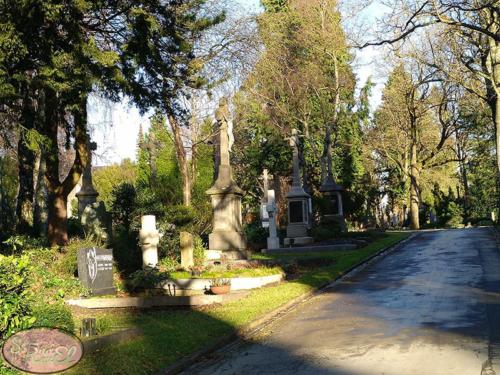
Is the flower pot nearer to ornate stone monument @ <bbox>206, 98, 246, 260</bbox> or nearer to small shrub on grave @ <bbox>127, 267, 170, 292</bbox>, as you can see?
small shrub on grave @ <bbox>127, 267, 170, 292</bbox>

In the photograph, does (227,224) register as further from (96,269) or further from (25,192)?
(96,269)

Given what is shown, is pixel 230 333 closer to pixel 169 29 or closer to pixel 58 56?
pixel 58 56

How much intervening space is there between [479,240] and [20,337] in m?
27.1

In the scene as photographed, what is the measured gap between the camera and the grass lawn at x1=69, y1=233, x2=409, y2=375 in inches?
309

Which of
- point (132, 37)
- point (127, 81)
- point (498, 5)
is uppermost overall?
point (498, 5)

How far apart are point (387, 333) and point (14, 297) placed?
18.4 feet

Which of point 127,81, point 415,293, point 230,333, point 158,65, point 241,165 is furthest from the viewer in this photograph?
point 241,165

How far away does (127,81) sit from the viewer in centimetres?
1514

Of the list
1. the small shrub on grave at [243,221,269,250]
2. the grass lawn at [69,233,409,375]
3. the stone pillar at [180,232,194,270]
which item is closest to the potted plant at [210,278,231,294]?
the grass lawn at [69,233,409,375]

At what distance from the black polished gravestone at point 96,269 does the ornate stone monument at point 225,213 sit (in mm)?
9465

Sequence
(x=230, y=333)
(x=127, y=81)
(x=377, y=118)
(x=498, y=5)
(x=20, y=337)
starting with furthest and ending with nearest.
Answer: (x=377, y=118), (x=498, y=5), (x=127, y=81), (x=230, y=333), (x=20, y=337)

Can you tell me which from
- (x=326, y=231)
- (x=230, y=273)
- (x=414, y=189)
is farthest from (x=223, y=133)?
(x=414, y=189)

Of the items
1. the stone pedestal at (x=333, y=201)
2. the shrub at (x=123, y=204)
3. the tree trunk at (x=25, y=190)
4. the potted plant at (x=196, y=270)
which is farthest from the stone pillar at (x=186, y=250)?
the stone pedestal at (x=333, y=201)

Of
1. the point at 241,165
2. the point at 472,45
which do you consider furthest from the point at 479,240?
the point at 241,165
